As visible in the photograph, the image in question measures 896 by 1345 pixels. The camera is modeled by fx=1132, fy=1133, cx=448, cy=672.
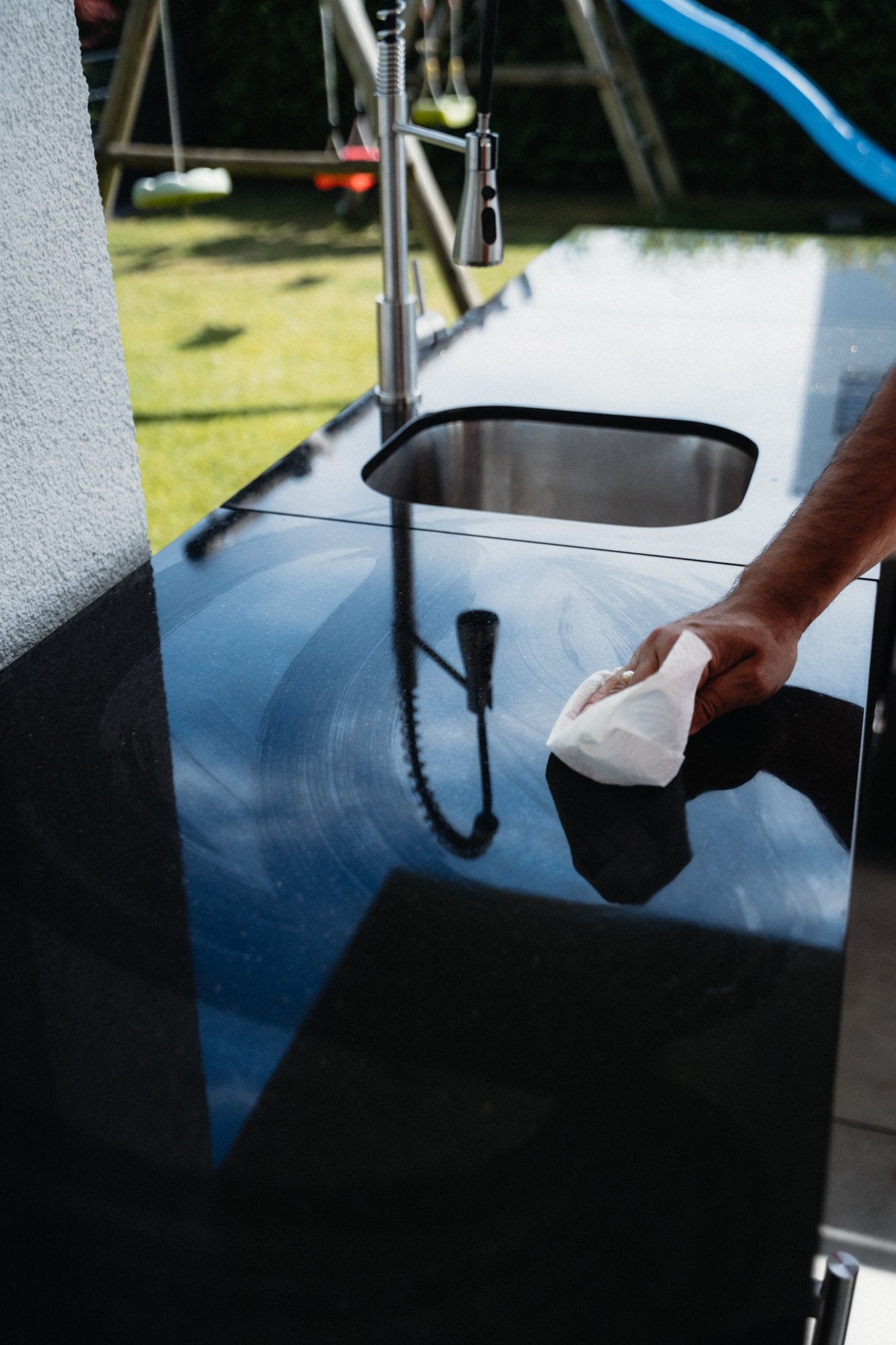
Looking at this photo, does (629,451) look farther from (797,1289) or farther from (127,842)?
(797,1289)

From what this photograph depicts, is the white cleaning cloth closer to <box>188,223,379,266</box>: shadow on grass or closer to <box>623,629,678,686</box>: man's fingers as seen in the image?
<box>623,629,678,686</box>: man's fingers

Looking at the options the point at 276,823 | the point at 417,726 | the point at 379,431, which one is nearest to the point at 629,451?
the point at 379,431

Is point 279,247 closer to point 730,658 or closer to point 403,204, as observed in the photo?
point 403,204

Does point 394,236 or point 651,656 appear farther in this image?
point 394,236

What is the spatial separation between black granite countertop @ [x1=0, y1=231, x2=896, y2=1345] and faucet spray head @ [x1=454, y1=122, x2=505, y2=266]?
1.53ft

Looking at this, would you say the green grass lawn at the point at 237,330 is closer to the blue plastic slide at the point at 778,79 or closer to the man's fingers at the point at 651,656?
the blue plastic slide at the point at 778,79

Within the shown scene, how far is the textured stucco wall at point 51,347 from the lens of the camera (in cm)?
97

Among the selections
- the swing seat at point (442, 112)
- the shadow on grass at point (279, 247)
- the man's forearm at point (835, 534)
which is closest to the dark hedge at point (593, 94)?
the shadow on grass at point (279, 247)

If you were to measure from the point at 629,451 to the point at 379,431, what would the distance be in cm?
40

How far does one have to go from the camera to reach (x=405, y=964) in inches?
28.5

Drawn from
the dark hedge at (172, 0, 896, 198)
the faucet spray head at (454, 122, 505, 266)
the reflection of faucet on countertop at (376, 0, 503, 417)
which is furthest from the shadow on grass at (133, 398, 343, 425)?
the dark hedge at (172, 0, 896, 198)

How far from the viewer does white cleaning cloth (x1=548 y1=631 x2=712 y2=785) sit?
0.88 metres

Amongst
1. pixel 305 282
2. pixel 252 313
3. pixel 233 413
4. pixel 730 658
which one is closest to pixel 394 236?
pixel 730 658

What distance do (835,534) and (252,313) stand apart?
535 centimetres
